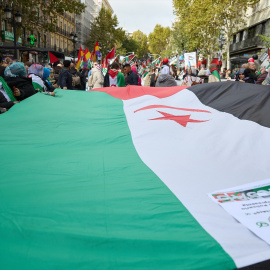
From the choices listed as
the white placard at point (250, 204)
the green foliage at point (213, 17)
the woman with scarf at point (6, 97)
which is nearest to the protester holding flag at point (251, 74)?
the woman with scarf at point (6, 97)

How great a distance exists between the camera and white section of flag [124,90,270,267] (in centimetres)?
192

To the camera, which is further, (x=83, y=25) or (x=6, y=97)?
(x=83, y=25)

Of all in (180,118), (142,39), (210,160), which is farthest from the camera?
A: (142,39)

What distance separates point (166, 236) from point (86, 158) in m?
1.45

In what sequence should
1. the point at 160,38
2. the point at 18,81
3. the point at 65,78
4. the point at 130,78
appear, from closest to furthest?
the point at 18,81 → the point at 65,78 → the point at 130,78 → the point at 160,38

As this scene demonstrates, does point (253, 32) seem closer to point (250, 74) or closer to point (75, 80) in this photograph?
point (250, 74)

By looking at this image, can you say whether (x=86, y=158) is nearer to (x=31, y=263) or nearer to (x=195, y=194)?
(x=195, y=194)

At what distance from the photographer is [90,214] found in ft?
6.79

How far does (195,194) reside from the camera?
2.44 metres

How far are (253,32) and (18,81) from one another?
126 ft

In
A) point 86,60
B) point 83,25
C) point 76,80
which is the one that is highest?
point 83,25

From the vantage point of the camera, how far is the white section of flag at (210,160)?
1.92 m

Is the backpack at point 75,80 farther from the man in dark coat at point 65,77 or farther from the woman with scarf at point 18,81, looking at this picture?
the woman with scarf at point 18,81

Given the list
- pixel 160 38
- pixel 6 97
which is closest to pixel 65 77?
pixel 6 97
